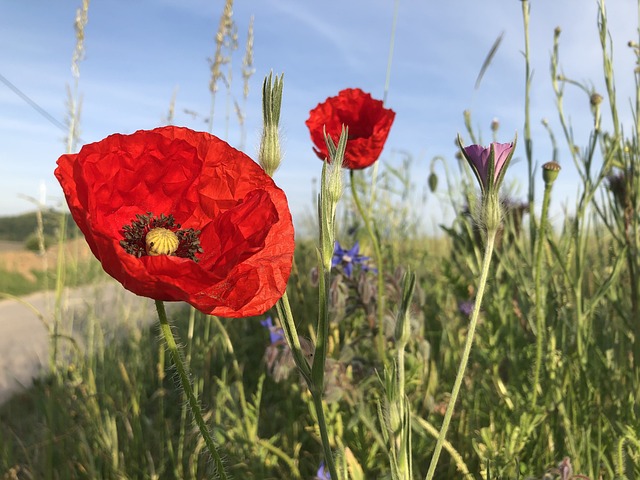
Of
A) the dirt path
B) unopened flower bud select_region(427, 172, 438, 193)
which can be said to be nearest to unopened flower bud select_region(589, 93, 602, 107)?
unopened flower bud select_region(427, 172, 438, 193)

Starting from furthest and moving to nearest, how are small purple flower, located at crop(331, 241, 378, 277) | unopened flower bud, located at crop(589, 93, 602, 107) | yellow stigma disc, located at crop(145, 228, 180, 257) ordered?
small purple flower, located at crop(331, 241, 378, 277), unopened flower bud, located at crop(589, 93, 602, 107), yellow stigma disc, located at crop(145, 228, 180, 257)

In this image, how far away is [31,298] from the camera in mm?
6238

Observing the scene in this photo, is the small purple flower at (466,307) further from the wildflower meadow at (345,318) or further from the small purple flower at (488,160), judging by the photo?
the small purple flower at (488,160)

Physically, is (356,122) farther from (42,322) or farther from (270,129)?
(42,322)

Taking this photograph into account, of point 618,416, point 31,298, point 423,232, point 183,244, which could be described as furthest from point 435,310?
point 31,298

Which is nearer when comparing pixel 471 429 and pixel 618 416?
pixel 618 416

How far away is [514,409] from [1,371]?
3219mm

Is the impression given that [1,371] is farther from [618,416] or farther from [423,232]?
[618,416]

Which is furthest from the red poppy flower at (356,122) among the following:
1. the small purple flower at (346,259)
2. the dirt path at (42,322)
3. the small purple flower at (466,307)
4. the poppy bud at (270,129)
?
the dirt path at (42,322)

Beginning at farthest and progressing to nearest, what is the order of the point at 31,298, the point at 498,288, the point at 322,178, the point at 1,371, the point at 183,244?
the point at 31,298
the point at 1,371
the point at 498,288
the point at 183,244
the point at 322,178

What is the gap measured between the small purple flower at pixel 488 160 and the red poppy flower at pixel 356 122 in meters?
0.64

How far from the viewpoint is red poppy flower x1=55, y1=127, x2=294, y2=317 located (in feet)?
2.16

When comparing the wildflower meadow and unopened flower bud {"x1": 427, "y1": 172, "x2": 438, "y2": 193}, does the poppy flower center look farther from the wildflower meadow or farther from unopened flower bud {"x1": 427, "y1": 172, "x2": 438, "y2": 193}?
unopened flower bud {"x1": 427, "y1": 172, "x2": 438, "y2": 193}

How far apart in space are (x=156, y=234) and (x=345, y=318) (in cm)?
129
